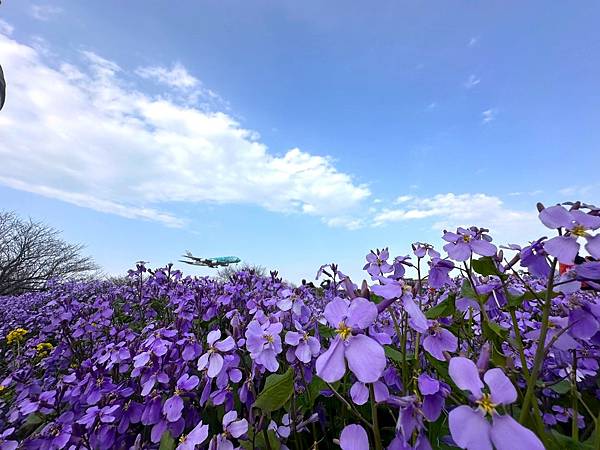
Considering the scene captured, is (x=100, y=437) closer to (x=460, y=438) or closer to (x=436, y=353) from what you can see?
(x=436, y=353)

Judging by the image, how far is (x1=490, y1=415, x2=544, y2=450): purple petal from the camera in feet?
2.24

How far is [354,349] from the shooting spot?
86 cm

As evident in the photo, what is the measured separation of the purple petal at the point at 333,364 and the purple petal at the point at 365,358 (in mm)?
17

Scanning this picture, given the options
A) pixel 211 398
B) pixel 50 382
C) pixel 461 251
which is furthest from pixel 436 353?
pixel 50 382

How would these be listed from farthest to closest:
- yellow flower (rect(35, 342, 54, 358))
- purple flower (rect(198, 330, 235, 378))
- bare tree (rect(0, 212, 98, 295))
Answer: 1. bare tree (rect(0, 212, 98, 295))
2. yellow flower (rect(35, 342, 54, 358))
3. purple flower (rect(198, 330, 235, 378))

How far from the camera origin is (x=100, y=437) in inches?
60.8

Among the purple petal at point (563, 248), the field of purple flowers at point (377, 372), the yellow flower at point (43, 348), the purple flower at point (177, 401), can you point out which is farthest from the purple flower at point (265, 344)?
the yellow flower at point (43, 348)

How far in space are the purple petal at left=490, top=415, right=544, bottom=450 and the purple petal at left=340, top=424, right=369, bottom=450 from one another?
297 mm

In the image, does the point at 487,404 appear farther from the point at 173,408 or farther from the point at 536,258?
the point at 173,408

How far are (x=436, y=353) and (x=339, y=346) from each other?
429mm

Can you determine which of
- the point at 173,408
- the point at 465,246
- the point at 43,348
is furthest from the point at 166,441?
the point at 43,348

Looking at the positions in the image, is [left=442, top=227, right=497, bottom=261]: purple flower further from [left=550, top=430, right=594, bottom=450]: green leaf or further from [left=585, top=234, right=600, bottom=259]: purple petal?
[left=550, top=430, right=594, bottom=450]: green leaf

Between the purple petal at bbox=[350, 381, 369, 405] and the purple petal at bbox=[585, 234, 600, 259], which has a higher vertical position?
the purple petal at bbox=[585, 234, 600, 259]

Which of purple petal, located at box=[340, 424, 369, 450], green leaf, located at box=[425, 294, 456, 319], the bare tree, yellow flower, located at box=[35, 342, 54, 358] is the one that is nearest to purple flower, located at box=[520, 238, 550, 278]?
green leaf, located at box=[425, 294, 456, 319]
